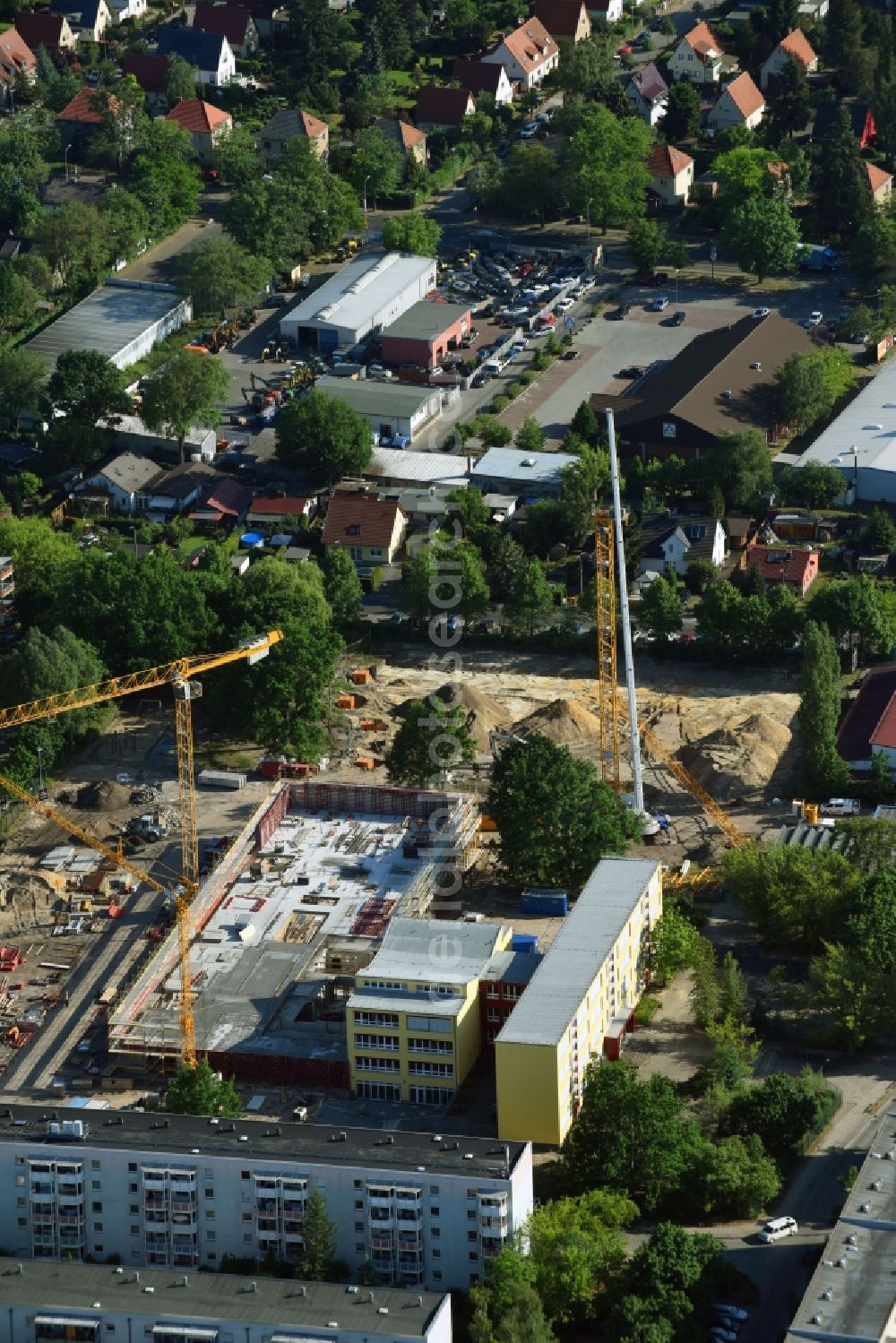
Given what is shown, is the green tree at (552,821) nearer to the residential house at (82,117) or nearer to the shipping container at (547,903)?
the shipping container at (547,903)

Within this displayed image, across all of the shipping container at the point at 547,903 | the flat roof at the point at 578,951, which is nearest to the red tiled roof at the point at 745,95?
the shipping container at the point at 547,903

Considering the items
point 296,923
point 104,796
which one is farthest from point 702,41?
point 296,923

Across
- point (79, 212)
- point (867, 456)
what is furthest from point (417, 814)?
point (79, 212)

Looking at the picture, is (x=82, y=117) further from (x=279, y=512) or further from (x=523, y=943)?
(x=523, y=943)

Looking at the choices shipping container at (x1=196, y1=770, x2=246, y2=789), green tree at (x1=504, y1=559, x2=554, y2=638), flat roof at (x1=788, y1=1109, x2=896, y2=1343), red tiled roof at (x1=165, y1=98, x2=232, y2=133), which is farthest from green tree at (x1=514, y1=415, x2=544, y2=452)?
flat roof at (x1=788, y1=1109, x2=896, y2=1343)

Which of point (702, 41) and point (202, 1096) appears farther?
point (702, 41)

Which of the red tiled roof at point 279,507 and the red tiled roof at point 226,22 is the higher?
the red tiled roof at point 226,22

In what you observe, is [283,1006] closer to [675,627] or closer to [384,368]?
[675,627]
